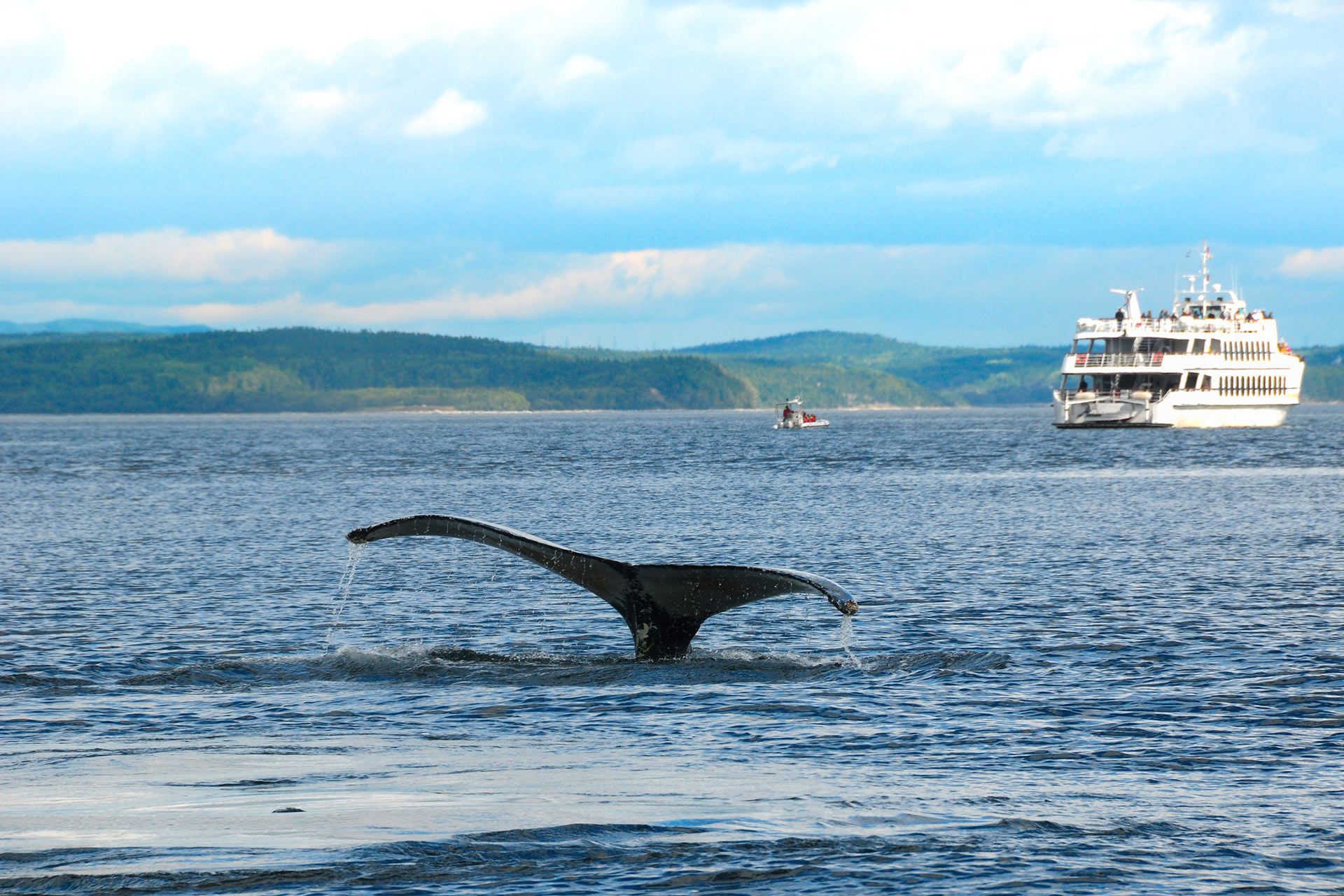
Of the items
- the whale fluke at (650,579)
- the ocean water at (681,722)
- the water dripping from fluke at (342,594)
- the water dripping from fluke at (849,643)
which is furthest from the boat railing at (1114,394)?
the whale fluke at (650,579)

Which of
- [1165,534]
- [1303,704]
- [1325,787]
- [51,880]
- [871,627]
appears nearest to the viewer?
[51,880]

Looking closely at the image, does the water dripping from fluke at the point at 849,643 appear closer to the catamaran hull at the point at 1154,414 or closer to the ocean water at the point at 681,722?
the ocean water at the point at 681,722

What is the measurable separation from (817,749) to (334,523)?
39996 millimetres

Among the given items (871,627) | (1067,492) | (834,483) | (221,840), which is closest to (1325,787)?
(221,840)

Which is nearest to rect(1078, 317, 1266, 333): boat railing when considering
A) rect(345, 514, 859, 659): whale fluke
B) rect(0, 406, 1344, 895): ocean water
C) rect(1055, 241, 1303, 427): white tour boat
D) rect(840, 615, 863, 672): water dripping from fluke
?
rect(1055, 241, 1303, 427): white tour boat

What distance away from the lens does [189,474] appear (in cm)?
9269

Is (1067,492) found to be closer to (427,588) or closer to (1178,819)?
(427,588)

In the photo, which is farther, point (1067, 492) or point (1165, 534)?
point (1067, 492)

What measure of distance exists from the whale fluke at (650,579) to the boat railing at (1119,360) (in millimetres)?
122715

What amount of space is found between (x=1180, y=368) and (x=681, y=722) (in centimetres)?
13026

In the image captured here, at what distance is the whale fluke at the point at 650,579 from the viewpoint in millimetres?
17578

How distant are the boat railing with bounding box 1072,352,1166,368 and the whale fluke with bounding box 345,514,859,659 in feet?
403

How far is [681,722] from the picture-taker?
57.1 feet

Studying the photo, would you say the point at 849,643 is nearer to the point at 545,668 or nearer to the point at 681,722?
the point at 545,668
